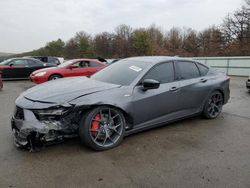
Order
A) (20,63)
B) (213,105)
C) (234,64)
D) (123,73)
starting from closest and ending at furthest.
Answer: (123,73) < (213,105) < (20,63) < (234,64)

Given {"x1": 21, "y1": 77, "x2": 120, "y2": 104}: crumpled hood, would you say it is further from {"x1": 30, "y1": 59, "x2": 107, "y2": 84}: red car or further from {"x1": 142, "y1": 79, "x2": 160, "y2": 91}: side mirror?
{"x1": 30, "y1": 59, "x2": 107, "y2": 84}: red car

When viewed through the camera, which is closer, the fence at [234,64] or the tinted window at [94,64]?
the tinted window at [94,64]

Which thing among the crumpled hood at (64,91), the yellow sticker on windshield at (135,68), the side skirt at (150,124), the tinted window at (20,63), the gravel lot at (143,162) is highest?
the yellow sticker on windshield at (135,68)

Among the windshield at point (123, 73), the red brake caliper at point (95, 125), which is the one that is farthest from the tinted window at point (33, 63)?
the red brake caliper at point (95, 125)

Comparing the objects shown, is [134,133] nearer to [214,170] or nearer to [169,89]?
[169,89]

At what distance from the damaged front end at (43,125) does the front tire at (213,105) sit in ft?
9.96

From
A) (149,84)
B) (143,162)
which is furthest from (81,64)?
(143,162)

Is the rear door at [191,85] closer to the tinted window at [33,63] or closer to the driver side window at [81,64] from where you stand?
the driver side window at [81,64]

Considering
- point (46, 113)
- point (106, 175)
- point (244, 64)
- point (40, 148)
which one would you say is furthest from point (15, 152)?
point (244, 64)

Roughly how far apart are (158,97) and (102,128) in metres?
1.17

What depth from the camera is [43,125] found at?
2.95 metres

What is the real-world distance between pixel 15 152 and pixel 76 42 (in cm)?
4700

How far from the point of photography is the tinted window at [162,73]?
A: 12.9 feet

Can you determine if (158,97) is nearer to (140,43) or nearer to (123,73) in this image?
(123,73)
